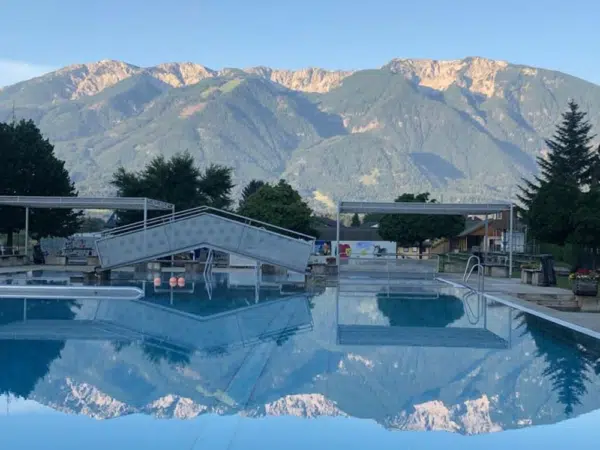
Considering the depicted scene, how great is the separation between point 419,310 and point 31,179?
2832 centimetres

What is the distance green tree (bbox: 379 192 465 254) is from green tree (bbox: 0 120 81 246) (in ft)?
92.2

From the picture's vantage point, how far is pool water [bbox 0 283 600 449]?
7496 mm

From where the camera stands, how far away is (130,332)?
13688mm

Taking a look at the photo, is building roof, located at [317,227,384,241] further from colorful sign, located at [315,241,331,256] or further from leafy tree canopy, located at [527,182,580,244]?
leafy tree canopy, located at [527,182,580,244]

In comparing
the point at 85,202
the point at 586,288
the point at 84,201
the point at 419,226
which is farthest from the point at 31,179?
the point at 419,226

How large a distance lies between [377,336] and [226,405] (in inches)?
237

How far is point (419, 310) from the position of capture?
18469mm

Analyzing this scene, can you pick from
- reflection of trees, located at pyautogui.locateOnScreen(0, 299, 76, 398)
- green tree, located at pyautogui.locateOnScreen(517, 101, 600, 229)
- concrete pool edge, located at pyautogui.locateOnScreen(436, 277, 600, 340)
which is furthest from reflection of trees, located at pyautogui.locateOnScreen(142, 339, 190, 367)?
green tree, located at pyautogui.locateOnScreen(517, 101, 600, 229)

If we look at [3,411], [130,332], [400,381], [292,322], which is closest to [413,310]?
[292,322]

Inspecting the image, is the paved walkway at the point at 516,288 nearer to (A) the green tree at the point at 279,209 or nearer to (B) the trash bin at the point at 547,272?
(B) the trash bin at the point at 547,272

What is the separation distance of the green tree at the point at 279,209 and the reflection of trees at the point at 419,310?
107 ft

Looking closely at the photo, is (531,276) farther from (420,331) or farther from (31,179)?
(31,179)

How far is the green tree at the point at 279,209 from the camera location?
54.6 metres

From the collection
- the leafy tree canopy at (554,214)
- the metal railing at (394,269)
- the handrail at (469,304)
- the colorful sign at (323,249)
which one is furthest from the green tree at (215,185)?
the handrail at (469,304)
